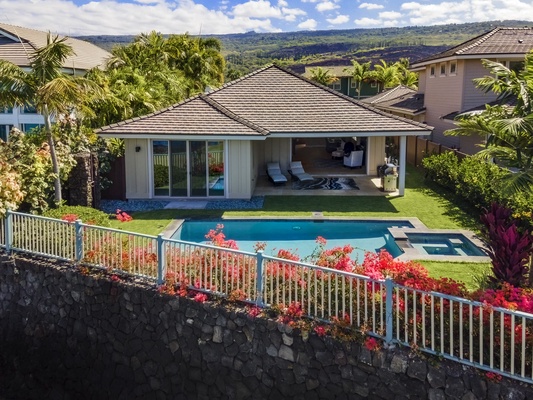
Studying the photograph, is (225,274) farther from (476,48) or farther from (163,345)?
(476,48)

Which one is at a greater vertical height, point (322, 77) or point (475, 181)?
point (322, 77)

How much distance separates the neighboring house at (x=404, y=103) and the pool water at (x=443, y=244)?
59.4 feet

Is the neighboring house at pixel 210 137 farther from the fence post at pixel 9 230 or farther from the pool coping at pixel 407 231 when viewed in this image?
the fence post at pixel 9 230

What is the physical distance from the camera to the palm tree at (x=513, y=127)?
8.16 metres

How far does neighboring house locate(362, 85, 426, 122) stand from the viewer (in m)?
31.6

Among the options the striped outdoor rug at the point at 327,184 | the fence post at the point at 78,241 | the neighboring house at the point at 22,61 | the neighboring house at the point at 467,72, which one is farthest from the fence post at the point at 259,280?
the neighboring house at the point at 22,61

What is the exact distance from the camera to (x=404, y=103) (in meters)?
35.0

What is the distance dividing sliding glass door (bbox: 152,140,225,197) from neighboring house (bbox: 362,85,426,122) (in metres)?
16.4

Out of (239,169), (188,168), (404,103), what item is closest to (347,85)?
(404,103)

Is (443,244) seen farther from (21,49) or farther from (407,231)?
(21,49)

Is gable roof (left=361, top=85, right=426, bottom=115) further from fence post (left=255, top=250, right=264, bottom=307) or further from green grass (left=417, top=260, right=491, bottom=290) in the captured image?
fence post (left=255, top=250, right=264, bottom=307)

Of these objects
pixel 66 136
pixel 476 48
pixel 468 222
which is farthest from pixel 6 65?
pixel 476 48

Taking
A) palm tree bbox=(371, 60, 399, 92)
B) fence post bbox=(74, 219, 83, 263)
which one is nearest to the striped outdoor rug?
fence post bbox=(74, 219, 83, 263)

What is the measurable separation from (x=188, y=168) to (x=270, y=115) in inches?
162
